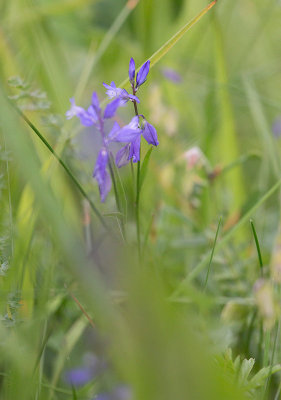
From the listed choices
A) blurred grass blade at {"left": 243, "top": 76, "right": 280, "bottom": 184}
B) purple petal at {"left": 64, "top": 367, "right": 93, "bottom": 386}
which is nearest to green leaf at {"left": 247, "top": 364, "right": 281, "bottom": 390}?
purple petal at {"left": 64, "top": 367, "right": 93, "bottom": 386}

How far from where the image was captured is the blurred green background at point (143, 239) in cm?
32

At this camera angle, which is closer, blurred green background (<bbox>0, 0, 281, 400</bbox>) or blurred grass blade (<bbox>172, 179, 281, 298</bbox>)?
blurred green background (<bbox>0, 0, 281, 400</bbox>)

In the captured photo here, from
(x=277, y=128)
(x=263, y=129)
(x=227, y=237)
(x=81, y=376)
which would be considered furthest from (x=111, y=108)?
(x=277, y=128)

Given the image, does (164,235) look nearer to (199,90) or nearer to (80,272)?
(80,272)

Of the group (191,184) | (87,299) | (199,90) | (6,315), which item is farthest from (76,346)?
(199,90)

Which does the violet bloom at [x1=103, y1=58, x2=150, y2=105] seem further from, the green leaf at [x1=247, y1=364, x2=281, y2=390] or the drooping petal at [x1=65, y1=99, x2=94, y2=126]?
the green leaf at [x1=247, y1=364, x2=281, y2=390]

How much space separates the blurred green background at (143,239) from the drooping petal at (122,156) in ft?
0.16

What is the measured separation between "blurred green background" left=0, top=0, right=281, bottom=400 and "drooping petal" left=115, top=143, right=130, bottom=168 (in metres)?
0.05

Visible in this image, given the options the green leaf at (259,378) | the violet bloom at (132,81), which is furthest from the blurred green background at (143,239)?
the violet bloom at (132,81)

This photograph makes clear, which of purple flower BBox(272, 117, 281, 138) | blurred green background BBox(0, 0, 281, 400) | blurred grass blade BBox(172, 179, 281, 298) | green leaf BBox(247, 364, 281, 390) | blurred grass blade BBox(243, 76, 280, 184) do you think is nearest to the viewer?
blurred green background BBox(0, 0, 281, 400)

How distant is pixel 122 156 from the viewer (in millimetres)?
594

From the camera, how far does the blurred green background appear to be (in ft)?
1.04

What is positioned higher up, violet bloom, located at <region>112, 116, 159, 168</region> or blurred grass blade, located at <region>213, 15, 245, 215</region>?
blurred grass blade, located at <region>213, 15, 245, 215</region>

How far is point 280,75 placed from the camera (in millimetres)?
1742
